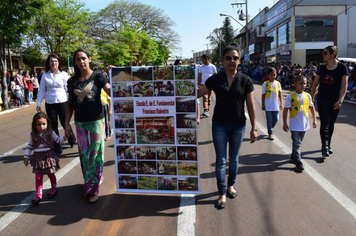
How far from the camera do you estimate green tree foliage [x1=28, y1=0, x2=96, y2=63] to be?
24.2 meters

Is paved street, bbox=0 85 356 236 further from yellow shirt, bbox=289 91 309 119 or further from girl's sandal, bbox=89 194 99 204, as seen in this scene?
yellow shirt, bbox=289 91 309 119

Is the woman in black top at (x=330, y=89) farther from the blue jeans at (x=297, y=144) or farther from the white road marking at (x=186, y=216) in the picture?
the white road marking at (x=186, y=216)

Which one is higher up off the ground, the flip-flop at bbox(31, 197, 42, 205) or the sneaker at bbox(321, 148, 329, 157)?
the sneaker at bbox(321, 148, 329, 157)

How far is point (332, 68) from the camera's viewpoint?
575 cm

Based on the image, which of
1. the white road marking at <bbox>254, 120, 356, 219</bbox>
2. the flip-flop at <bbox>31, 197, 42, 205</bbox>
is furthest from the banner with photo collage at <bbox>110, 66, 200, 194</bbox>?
the white road marking at <bbox>254, 120, 356, 219</bbox>

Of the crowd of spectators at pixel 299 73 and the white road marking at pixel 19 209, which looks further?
the crowd of spectators at pixel 299 73

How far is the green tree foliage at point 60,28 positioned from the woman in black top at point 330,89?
75.0ft

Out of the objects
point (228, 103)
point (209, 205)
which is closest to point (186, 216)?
point (209, 205)

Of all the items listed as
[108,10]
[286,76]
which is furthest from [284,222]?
[108,10]

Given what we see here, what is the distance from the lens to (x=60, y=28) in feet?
82.3

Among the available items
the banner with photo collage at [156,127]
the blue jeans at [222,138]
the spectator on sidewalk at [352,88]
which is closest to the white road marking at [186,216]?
the banner with photo collage at [156,127]

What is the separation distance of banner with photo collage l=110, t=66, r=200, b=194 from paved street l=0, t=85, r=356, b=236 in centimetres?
32

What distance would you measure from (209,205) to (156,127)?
1.25 metres

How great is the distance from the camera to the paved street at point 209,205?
3.39 metres
